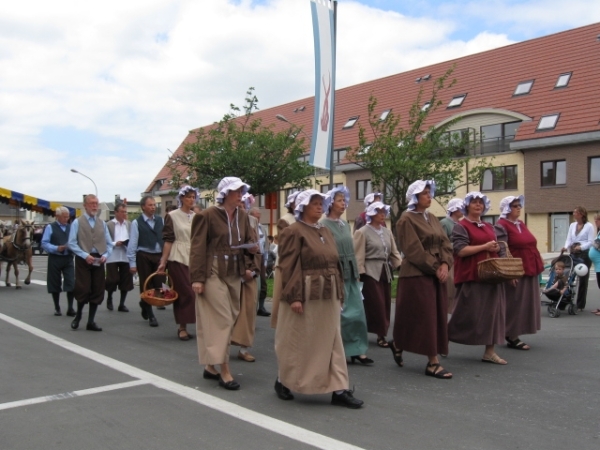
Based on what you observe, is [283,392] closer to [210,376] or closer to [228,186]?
[210,376]

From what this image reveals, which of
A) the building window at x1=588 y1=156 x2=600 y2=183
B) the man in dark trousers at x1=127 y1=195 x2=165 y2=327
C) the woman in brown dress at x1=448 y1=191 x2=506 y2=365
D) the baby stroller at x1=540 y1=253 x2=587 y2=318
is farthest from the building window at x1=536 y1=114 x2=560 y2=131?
the woman in brown dress at x1=448 y1=191 x2=506 y2=365

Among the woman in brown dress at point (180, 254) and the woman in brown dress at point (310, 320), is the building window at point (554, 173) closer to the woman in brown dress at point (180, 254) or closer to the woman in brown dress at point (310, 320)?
the woman in brown dress at point (180, 254)

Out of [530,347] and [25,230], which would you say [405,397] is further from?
[25,230]

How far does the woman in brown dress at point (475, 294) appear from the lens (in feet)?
24.9

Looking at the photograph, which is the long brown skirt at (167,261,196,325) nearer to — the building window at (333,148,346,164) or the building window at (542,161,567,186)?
the building window at (542,161,567,186)

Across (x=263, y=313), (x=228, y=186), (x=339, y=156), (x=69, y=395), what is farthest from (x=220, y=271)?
(x=339, y=156)

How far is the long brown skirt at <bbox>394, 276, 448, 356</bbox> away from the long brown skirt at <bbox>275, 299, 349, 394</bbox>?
1.43 m

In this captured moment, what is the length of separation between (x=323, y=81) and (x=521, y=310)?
8262mm

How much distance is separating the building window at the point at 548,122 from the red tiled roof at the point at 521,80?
0.86 ft

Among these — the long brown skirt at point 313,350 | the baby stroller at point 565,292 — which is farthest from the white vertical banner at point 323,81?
the long brown skirt at point 313,350

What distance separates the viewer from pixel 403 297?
716cm

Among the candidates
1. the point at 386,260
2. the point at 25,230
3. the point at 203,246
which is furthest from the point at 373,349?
the point at 25,230

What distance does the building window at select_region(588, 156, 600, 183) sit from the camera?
112 feet

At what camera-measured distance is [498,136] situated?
127 ft
